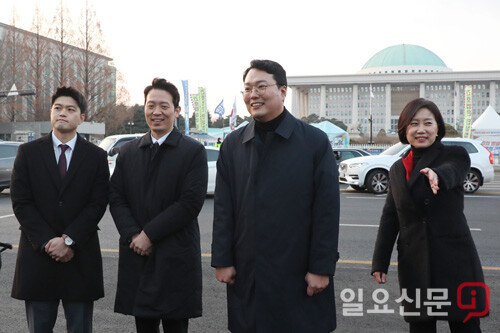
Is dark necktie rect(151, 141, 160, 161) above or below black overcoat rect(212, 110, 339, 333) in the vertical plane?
above

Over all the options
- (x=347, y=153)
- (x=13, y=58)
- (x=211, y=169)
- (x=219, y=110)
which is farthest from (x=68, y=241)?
(x=13, y=58)

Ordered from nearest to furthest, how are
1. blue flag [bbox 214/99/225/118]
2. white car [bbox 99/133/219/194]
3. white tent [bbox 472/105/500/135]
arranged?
white car [bbox 99/133/219/194] < white tent [bbox 472/105/500/135] < blue flag [bbox 214/99/225/118]

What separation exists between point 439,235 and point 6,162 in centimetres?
1255

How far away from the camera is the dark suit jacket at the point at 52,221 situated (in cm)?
275

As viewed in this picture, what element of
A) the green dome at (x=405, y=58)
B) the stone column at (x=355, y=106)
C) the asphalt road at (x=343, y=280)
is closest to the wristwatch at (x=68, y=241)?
the asphalt road at (x=343, y=280)

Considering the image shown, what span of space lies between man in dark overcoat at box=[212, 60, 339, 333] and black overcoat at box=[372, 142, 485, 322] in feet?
1.67

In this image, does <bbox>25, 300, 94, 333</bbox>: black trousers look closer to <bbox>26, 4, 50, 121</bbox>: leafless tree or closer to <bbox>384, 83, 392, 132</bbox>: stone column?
<bbox>26, 4, 50, 121</bbox>: leafless tree

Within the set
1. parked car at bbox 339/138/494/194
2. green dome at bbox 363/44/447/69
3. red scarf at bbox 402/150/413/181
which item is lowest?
parked car at bbox 339/138/494/194

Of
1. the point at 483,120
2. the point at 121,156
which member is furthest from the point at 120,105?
the point at 121,156

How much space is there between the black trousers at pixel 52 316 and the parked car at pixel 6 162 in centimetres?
1084

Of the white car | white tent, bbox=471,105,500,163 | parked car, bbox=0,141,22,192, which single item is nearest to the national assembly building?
white tent, bbox=471,105,500,163

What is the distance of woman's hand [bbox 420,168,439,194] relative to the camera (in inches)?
93.7

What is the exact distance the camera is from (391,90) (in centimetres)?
10012

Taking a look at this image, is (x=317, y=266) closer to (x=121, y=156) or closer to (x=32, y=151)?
(x=121, y=156)
